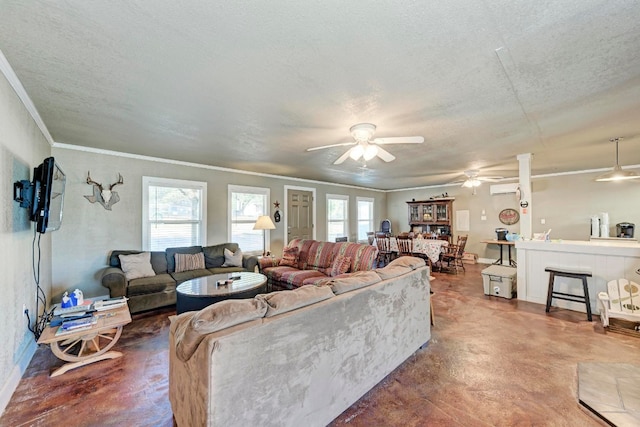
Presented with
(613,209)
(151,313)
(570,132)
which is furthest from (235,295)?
(613,209)

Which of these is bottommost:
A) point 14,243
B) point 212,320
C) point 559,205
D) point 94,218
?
point 212,320

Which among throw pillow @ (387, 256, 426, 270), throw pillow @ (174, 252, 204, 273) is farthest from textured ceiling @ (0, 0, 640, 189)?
throw pillow @ (174, 252, 204, 273)

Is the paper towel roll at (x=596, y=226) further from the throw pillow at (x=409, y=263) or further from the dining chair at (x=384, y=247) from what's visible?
the throw pillow at (x=409, y=263)

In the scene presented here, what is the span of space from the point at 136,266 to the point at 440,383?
414 cm

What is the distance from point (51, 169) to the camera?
2.32 meters

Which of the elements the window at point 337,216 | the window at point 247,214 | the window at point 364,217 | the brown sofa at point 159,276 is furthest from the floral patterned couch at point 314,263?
the window at point 364,217

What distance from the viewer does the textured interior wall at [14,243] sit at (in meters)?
1.96

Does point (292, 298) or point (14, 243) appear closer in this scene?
point (292, 298)

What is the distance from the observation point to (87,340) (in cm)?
254

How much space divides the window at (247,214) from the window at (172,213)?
0.64m

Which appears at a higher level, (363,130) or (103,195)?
(363,130)

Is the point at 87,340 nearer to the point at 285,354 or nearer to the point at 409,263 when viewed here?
the point at 285,354

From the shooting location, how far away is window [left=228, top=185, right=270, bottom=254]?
5824 millimetres

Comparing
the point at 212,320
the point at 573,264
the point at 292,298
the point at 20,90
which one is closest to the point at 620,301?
the point at 573,264
